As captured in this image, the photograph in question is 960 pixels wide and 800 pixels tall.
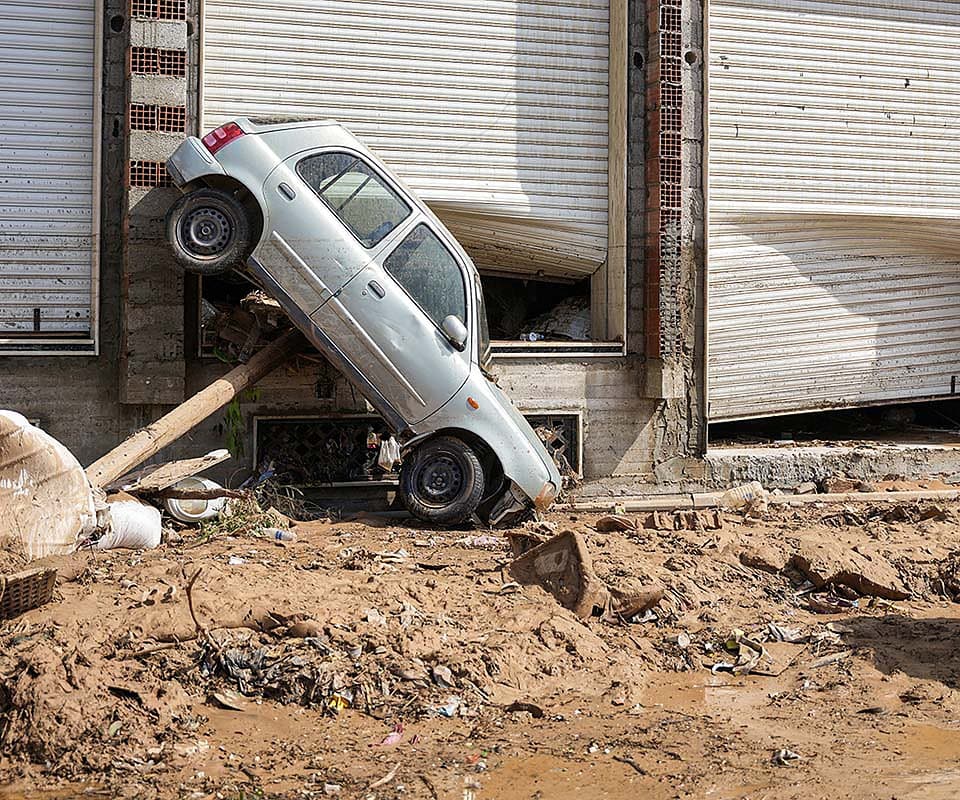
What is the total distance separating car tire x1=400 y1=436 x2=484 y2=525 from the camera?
9.18 metres

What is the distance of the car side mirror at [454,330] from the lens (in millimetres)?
9023

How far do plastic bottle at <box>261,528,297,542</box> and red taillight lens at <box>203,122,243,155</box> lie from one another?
3.02m

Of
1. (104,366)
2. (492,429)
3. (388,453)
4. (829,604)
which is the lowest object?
(829,604)

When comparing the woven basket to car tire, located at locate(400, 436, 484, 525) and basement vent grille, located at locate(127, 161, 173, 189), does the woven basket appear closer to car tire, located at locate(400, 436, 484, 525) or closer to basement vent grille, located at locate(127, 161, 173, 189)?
car tire, located at locate(400, 436, 484, 525)

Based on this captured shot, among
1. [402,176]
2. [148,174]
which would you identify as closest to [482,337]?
[402,176]

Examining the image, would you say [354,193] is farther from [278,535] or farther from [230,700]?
[230,700]

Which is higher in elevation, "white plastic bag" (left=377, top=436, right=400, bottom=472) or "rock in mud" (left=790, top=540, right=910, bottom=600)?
"white plastic bag" (left=377, top=436, right=400, bottom=472)

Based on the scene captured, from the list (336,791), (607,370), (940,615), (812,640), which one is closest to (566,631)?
(812,640)

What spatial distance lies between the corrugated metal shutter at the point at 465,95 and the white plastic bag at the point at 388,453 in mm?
2359

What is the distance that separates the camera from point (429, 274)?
9180mm

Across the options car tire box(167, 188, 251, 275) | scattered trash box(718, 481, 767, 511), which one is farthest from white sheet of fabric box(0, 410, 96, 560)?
scattered trash box(718, 481, 767, 511)

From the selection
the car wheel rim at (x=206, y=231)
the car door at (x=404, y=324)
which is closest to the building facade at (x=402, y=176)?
the car wheel rim at (x=206, y=231)

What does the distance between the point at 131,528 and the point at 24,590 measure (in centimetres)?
206

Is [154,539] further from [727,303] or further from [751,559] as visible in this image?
[727,303]
